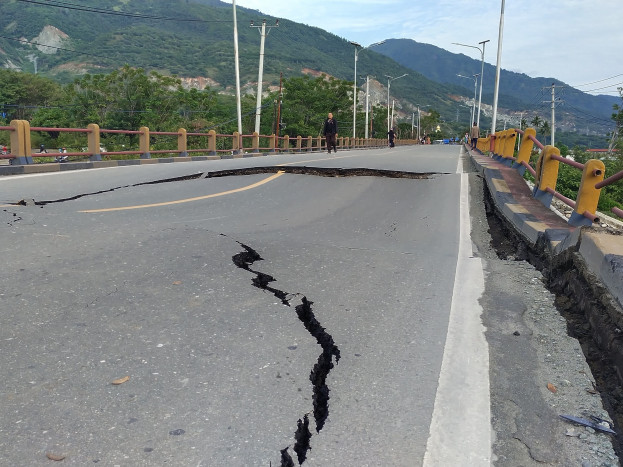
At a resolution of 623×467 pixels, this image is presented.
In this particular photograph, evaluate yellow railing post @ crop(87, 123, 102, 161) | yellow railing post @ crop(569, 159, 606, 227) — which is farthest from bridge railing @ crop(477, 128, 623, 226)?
yellow railing post @ crop(87, 123, 102, 161)

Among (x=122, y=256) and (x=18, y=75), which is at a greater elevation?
(x=18, y=75)

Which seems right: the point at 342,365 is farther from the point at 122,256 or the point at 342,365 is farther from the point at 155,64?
the point at 155,64

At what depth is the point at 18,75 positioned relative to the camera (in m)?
90.8

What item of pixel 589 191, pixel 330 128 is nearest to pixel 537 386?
pixel 589 191

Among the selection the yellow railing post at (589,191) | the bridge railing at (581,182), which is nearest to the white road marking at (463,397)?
the bridge railing at (581,182)

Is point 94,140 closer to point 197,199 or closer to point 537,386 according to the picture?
point 197,199

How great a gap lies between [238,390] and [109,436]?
599 mm

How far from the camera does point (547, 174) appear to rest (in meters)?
8.42

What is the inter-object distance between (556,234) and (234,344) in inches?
147

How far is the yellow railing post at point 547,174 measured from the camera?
820cm

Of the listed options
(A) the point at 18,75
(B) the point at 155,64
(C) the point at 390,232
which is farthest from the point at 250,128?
(B) the point at 155,64

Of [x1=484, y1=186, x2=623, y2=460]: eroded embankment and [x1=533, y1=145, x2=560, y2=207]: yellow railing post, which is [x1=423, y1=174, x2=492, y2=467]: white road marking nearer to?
[x1=484, y1=186, x2=623, y2=460]: eroded embankment

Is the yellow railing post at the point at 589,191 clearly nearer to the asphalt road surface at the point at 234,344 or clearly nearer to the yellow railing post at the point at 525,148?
the asphalt road surface at the point at 234,344

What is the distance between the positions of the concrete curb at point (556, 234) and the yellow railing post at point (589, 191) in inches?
8.1
